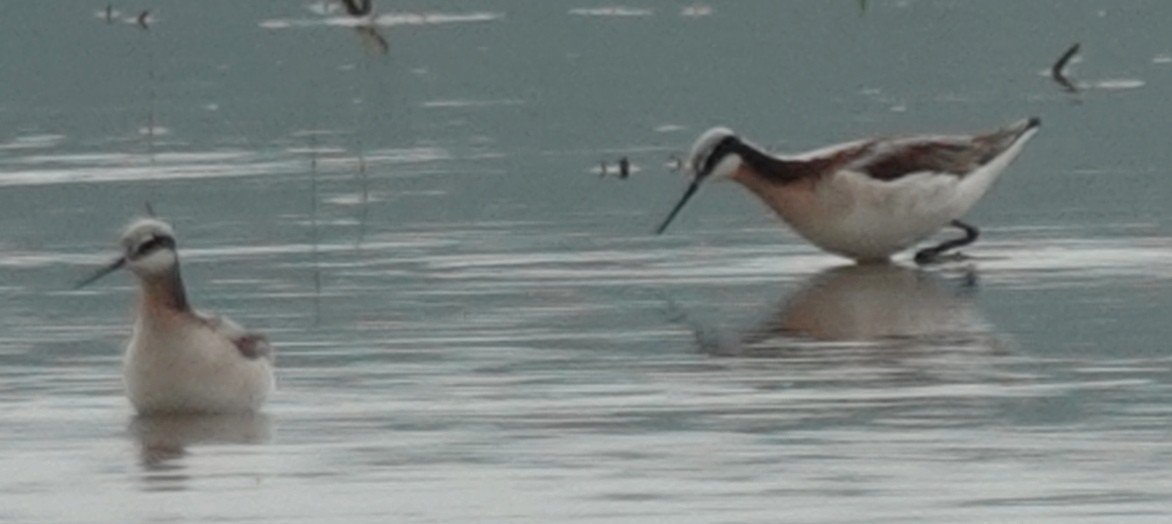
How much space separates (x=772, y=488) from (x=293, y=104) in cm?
1801

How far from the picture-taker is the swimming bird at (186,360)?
15.5 metres

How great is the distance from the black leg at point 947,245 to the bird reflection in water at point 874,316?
0.60 ft

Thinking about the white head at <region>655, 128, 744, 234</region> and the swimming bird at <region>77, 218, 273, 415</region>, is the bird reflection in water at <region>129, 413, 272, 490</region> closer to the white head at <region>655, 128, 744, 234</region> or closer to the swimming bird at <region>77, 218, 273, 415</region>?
the swimming bird at <region>77, 218, 273, 415</region>

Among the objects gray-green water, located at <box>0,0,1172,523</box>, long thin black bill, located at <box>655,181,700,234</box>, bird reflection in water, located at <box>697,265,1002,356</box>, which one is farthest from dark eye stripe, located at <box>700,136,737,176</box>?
bird reflection in water, located at <box>697,265,1002,356</box>

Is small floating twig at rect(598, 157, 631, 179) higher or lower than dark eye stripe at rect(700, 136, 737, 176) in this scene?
lower

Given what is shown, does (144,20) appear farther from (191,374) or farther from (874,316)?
(191,374)

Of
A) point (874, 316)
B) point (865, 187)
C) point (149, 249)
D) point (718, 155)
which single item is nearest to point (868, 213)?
point (865, 187)

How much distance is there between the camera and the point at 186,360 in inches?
616

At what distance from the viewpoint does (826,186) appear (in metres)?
21.0

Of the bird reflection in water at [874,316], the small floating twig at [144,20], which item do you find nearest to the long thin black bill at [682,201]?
the bird reflection in water at [874,316]

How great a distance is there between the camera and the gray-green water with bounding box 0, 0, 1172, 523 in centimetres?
1350

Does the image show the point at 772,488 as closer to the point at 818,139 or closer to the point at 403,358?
the point at 403,358

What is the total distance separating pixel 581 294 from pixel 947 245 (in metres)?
2.44

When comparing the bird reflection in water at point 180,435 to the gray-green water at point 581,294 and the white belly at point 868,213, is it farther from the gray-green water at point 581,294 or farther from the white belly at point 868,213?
the white belly at point 868,213
